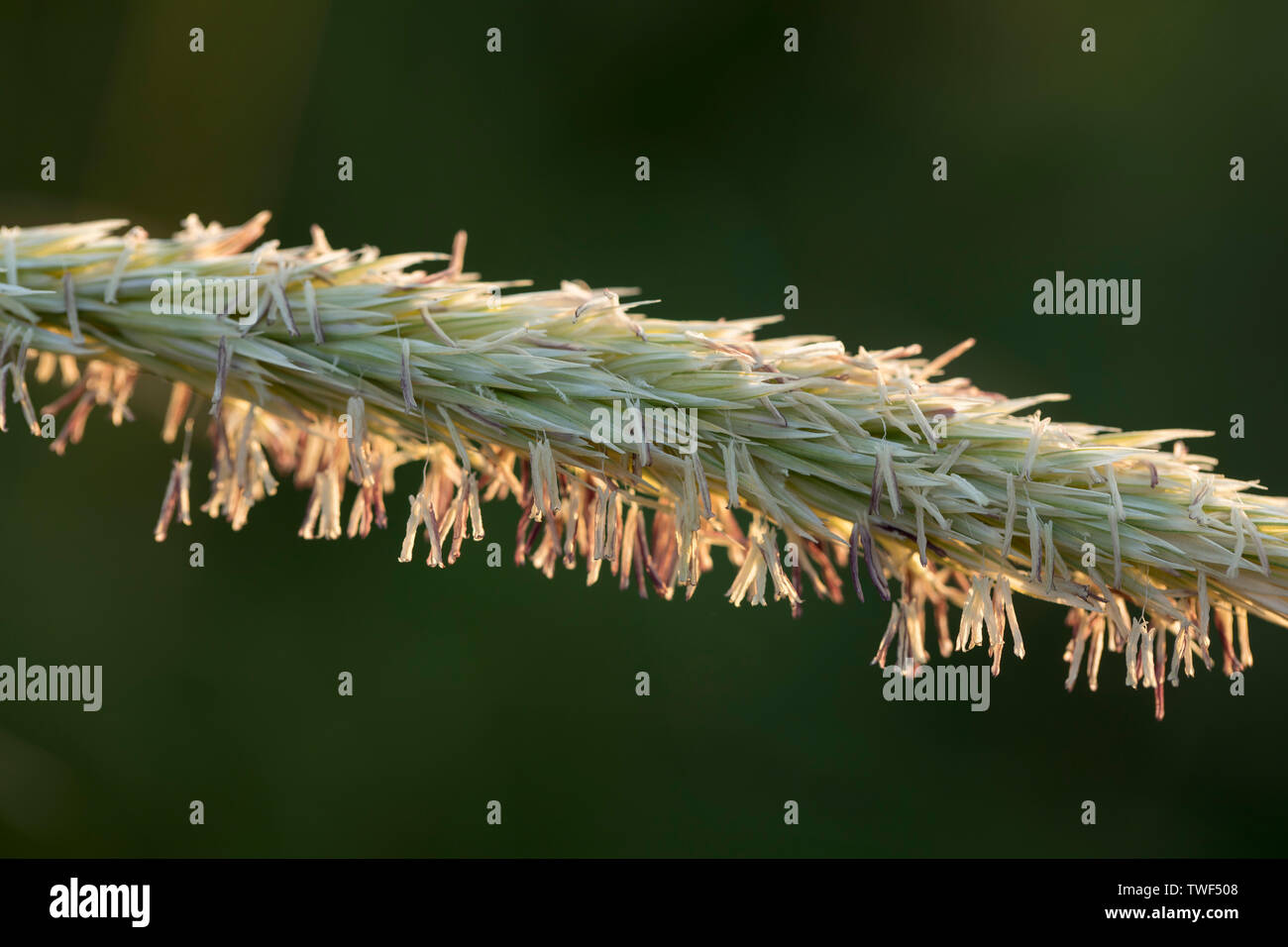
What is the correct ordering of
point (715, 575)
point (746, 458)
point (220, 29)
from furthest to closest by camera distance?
point (715, 575) → point (220, 29) → point (746, 458)

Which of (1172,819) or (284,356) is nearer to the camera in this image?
(284,356)

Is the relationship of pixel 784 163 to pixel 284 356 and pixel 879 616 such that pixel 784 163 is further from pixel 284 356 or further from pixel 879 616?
pixel 284 356

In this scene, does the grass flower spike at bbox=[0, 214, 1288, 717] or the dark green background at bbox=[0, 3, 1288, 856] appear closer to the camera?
the grass flower spike at bbox=[0, 214, 1288, 717]

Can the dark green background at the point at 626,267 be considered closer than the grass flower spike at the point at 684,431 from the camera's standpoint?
No

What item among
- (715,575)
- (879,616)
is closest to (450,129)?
(715,575)

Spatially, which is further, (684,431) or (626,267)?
(626,267)

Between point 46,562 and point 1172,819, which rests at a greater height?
point 46,562

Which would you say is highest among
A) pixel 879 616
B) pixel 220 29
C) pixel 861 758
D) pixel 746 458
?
pixel 220 29
